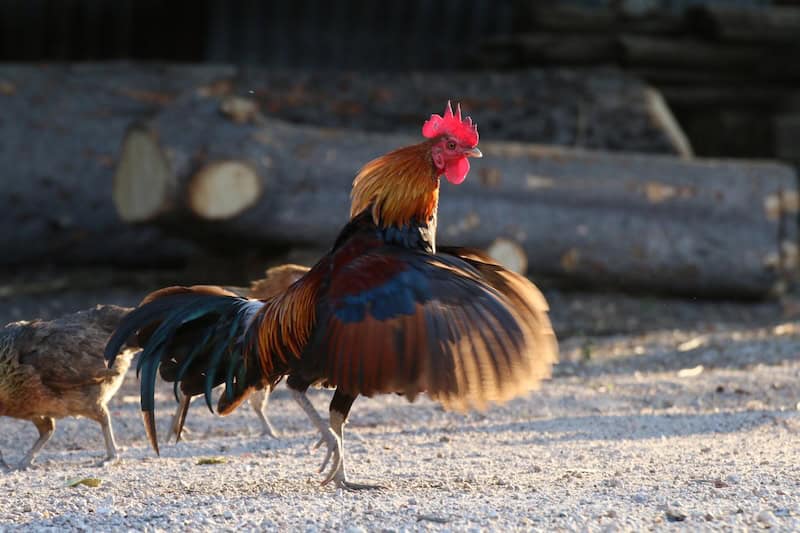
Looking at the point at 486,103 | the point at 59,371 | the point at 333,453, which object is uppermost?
the point at 486,103

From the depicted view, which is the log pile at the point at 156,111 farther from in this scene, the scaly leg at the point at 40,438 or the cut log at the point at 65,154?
the scaly leg at the point at 40,438

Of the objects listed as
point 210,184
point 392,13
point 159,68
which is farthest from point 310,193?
point 392,13

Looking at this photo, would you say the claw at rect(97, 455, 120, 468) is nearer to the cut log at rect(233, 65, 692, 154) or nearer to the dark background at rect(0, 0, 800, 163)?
the cut log at rect(233, 65, 692, 154)

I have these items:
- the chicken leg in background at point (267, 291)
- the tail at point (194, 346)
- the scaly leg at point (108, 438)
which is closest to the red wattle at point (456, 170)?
the tail at point (194, 346)

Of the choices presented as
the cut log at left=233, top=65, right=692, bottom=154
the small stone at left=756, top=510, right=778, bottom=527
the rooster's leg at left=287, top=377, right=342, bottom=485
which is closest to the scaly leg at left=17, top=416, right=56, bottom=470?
the rooster's leg at left=287, top=377, right=342, bottom=485

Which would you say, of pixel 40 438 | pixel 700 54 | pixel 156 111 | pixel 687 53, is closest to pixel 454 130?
pixel 40 438

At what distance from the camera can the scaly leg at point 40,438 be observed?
6.13 metres

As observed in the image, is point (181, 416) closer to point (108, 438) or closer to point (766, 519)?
point (108, 438)

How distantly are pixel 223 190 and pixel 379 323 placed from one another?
5283 millimetres

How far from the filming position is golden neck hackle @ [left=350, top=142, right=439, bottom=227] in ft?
17.9

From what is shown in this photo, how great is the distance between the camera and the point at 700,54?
575 inches

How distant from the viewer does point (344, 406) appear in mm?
5449

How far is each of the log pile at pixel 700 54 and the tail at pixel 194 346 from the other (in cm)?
927

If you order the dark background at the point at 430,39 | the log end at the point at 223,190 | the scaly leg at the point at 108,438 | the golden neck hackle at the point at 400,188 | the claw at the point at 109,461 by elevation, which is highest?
the dark background at the point at 430,39
